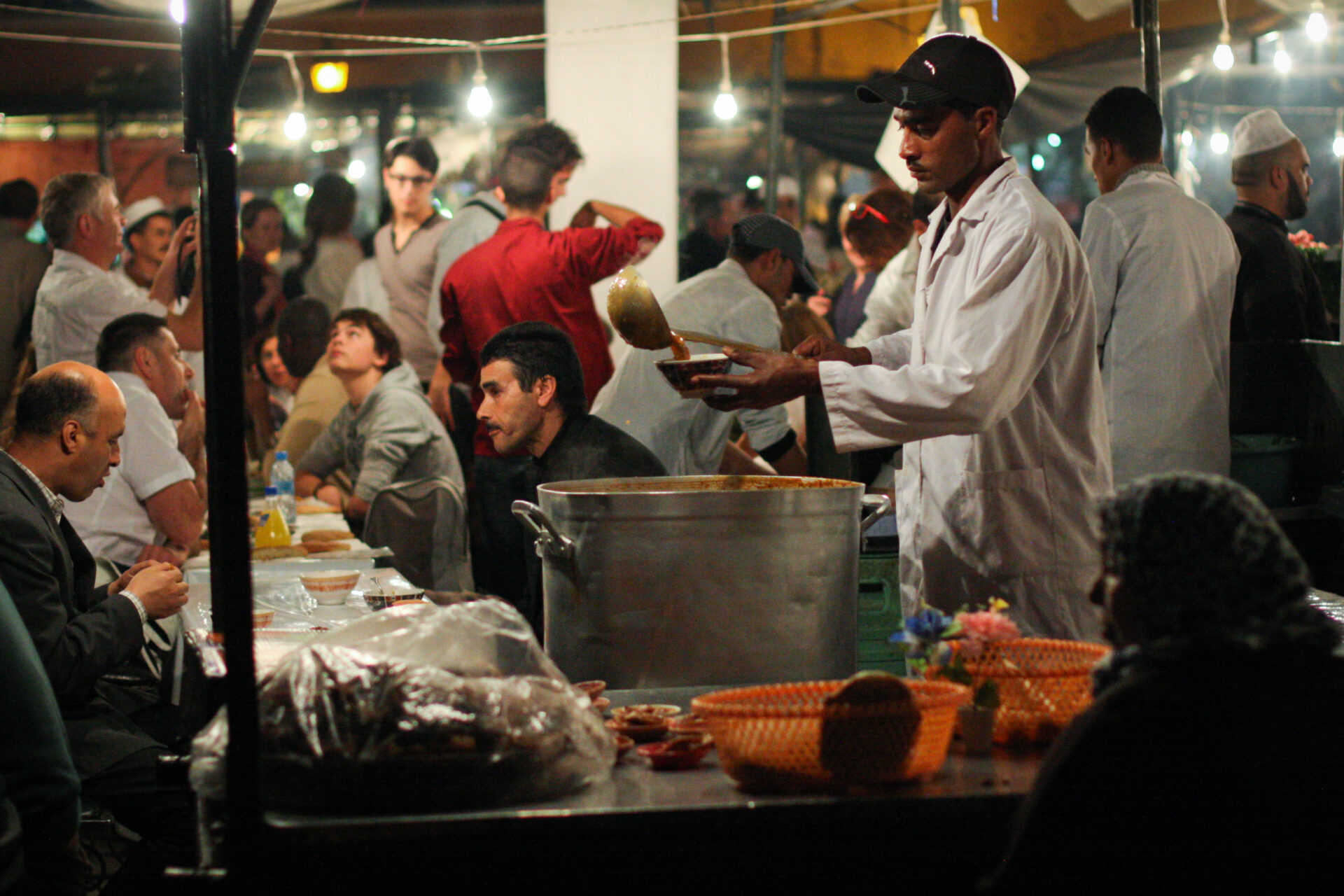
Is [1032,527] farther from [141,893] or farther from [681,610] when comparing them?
[141,893]

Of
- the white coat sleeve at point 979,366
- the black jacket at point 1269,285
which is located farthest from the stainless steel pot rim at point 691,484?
the black jacket at point 1269,285

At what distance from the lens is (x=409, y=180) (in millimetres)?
7316

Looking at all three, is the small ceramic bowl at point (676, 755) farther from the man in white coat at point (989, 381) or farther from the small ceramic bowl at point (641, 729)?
the man in white coat at point (989, 381)

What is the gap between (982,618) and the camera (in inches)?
83.6

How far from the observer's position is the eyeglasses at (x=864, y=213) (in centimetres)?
725

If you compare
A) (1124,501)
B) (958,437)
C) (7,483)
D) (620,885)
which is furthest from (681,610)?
(7,483)

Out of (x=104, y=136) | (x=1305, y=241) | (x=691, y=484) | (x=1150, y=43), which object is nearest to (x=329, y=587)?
(x=691, y=484)

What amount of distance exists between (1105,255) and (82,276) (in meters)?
4.24

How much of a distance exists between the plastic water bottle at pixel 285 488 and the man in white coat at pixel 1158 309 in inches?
121

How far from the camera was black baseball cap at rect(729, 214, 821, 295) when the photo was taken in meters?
5.09

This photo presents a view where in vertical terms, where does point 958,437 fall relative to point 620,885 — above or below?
above

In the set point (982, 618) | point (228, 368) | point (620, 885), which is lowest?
point (620, 885)

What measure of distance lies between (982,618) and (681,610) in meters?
0.76

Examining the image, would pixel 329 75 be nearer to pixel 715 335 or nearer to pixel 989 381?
pixel 715 335
